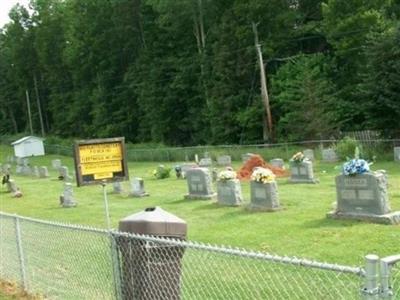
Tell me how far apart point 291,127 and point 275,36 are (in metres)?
11.3

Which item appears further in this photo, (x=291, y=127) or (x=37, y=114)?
(x=37, y=114)

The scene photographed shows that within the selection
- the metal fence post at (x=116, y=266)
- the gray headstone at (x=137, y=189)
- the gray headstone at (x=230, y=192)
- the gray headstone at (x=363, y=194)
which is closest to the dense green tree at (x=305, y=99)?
the gray headstone at (x=137, y=189)

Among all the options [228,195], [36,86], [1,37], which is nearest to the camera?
[228,195]

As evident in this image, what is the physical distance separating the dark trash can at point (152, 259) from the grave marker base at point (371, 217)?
7.72 metres

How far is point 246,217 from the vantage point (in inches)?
624

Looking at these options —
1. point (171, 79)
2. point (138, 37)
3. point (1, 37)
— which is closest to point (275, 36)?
point (171, 79)

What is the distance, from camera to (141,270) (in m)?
6.20

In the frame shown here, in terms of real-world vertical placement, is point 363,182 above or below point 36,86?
below

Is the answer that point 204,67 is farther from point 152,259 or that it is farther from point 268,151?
point 152,259

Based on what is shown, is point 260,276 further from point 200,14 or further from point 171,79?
point 171,79

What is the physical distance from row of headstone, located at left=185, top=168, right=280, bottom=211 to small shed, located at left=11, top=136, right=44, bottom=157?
148ft

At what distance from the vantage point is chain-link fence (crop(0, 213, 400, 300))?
6148 mm

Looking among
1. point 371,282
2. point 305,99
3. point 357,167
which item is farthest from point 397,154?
point 371,282

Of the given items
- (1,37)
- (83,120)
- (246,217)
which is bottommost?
(246,217)
